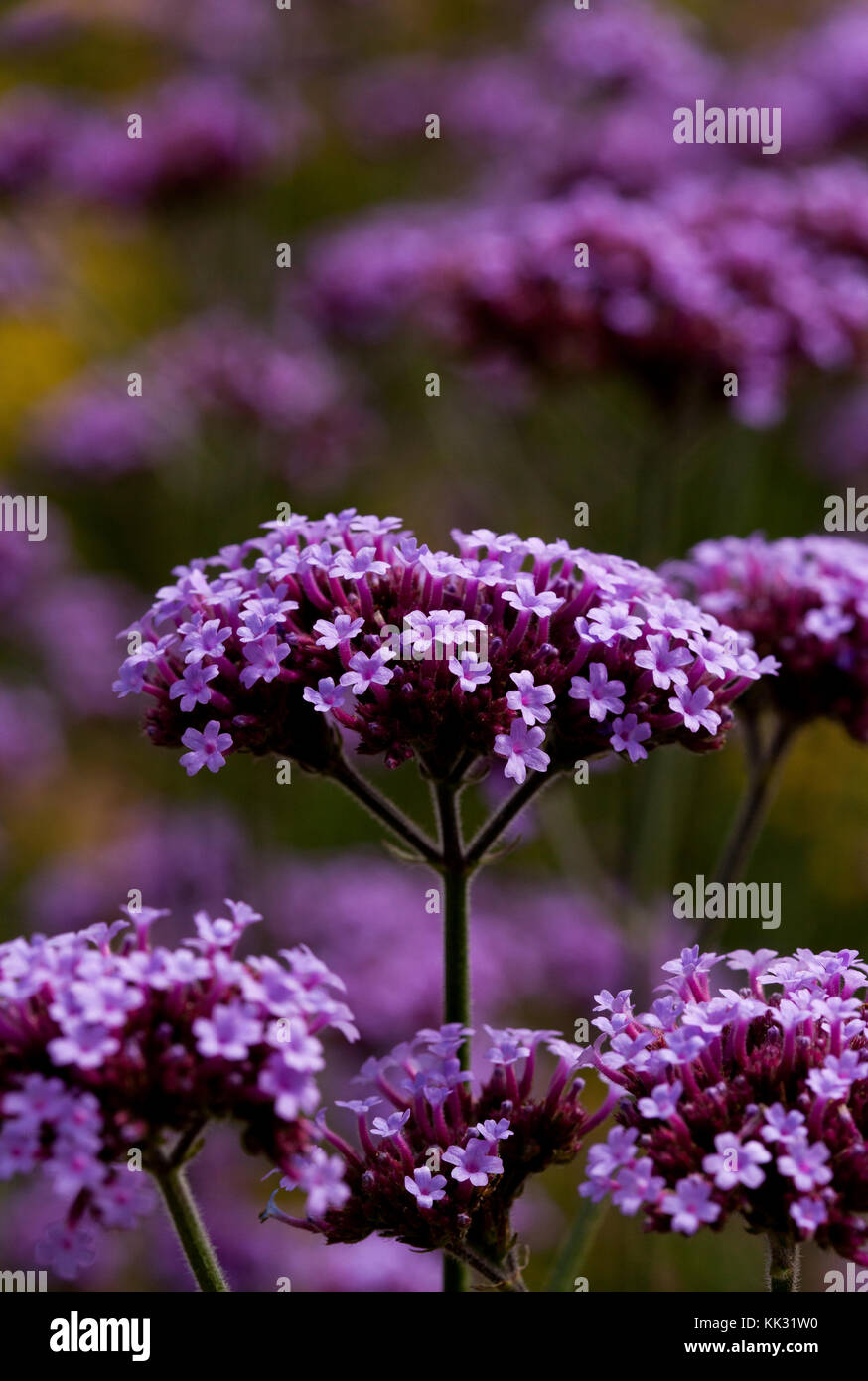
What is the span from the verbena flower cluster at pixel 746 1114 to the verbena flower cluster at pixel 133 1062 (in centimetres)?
52

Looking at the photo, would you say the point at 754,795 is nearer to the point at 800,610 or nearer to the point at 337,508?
the point at 800,610

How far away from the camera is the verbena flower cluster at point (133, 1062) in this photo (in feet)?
7.02

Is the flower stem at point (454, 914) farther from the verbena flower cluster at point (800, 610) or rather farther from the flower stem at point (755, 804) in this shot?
the flower stem at point (755, 804)

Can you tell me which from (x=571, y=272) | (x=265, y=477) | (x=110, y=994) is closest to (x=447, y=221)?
(x=265, y=477)

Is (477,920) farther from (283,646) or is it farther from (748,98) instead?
(748,98)

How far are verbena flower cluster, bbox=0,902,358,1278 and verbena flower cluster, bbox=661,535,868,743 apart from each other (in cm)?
175

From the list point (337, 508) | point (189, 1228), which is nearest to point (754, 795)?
point (189, 1228)

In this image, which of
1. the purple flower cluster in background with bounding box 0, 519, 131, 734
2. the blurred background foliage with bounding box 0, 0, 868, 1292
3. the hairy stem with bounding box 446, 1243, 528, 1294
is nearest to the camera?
the hairy stem with bounding box 446, 1243, 528, 1294

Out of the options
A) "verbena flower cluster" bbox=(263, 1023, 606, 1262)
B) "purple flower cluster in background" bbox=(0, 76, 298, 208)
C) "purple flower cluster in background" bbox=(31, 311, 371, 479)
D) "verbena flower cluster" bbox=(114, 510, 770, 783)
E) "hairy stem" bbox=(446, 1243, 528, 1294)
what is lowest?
"hairy stem" bbox=(446, 1243, 528, 1294)

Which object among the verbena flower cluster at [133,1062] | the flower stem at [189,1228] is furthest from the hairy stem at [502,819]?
the flower stem at [189,1228]

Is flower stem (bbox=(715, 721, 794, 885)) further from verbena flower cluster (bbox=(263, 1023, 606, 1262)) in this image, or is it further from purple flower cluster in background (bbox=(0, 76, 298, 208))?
purple flower cluster in background (bbox=(0, 76, 298, 208))

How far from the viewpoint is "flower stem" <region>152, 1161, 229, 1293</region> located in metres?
2.35

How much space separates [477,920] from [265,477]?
2335mm

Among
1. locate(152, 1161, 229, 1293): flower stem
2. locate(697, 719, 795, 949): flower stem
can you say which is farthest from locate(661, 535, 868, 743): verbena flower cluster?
locate(152, 1161, 229, 1293): flower stem
